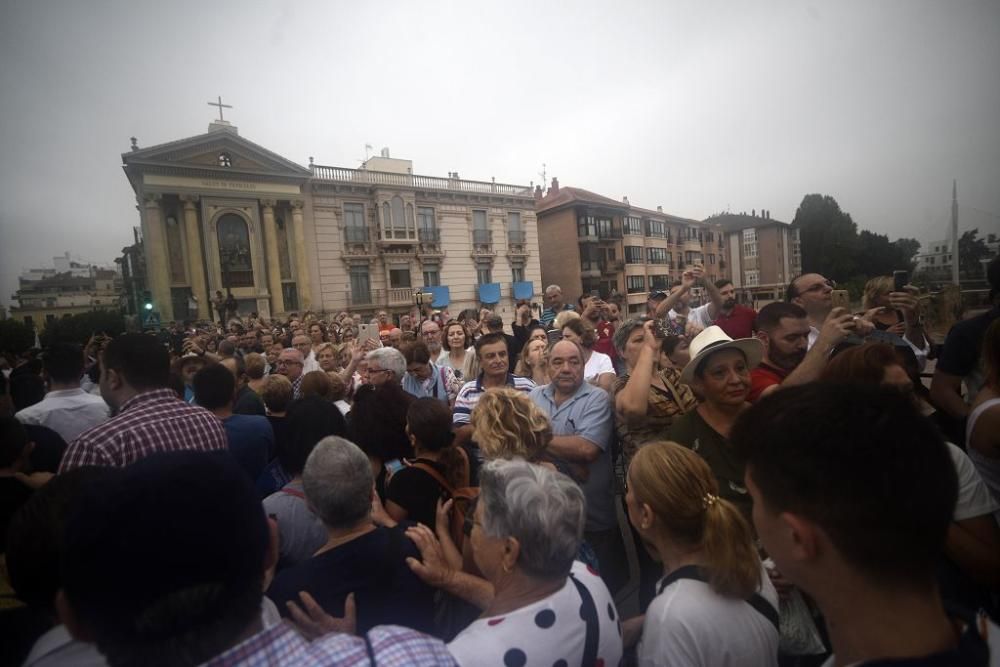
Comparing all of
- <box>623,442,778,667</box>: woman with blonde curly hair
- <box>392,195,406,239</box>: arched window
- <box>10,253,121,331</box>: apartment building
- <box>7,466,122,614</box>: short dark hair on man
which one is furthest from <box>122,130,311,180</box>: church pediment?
<box>10,253,121,331</box>: apartment building

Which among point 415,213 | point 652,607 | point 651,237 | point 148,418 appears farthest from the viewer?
point 651,237

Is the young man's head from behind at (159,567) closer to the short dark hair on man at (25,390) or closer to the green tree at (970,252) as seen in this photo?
the short dark hair on man at (25,390)

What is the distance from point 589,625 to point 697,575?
16.3 inches

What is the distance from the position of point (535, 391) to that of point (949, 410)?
292cm

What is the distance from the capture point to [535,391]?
138 inches

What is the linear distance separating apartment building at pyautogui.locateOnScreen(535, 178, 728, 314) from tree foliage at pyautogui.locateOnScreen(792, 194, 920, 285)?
13.9 meters

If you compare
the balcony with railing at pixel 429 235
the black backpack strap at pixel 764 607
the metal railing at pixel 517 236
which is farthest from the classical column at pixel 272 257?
the black backpack strap at pixel 764 607

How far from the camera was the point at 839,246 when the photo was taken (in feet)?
142

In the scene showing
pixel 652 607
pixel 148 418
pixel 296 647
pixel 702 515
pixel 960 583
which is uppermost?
pixel 148 418

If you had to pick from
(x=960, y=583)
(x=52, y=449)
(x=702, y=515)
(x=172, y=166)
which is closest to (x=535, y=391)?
(x=702, y=515)

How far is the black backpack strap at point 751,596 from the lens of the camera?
59.9 inches

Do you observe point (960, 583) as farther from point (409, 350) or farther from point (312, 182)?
point (312, 182)

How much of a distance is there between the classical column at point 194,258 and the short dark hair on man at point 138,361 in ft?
83.8

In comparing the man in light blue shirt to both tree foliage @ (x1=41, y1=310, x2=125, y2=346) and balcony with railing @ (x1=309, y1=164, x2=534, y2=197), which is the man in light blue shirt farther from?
balcony with railing @ (x1=309, y1=164, x2=534, y2=197)
